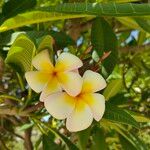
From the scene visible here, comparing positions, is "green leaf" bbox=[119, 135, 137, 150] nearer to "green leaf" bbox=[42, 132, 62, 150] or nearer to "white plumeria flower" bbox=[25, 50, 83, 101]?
"green leaf" bbox=[42, 132, 62, 150]

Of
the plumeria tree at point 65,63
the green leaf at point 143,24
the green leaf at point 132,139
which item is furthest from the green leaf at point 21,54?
the green leaf at point 132,139

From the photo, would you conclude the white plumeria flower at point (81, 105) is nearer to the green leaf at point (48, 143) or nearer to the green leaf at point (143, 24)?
the green leaf at point (143, 24)

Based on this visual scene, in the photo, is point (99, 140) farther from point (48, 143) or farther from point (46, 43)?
point (46, 43)

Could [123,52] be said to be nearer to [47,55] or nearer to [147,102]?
[147,102]

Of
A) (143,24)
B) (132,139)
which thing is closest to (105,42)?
(143,24)

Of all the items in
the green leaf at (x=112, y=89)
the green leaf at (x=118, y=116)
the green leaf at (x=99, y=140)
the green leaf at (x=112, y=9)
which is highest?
the green leaf at (x=112, y=9)

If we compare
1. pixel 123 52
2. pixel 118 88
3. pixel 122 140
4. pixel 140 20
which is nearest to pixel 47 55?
pixel 140 20
